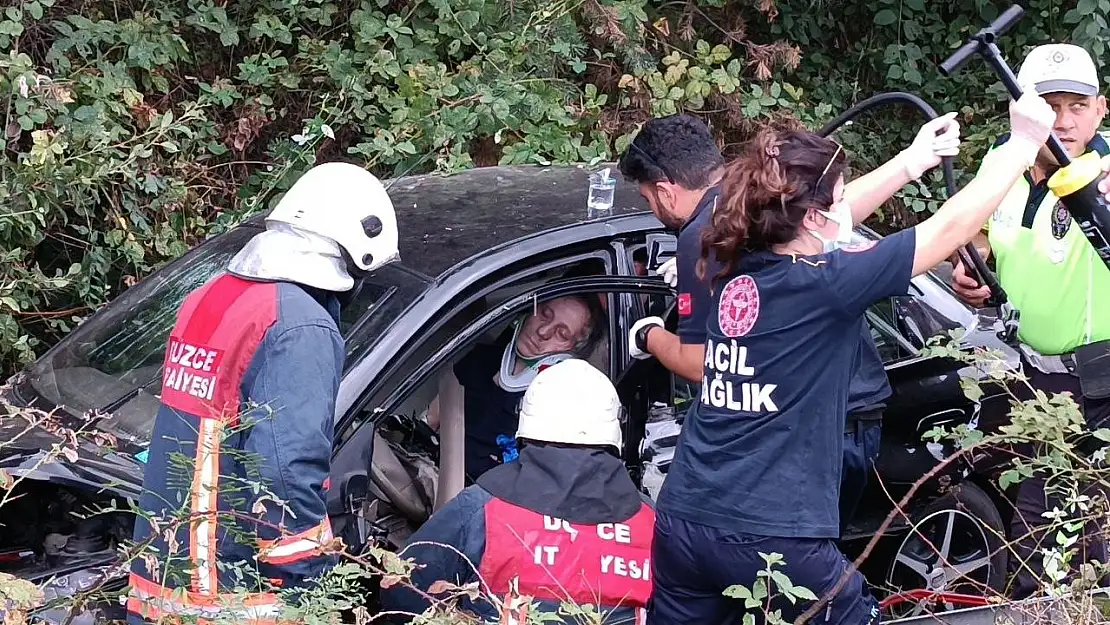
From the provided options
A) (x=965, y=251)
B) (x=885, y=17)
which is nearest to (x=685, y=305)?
(x=965, y=251)

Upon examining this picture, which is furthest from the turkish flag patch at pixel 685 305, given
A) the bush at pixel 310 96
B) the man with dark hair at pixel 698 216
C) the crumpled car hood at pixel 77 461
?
the bush at pixel 310 96

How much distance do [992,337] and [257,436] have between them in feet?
9.36

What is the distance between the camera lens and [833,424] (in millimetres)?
3066

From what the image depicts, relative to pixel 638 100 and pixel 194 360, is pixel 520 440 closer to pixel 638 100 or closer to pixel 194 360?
pixel 194 360

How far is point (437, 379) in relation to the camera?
158 inches

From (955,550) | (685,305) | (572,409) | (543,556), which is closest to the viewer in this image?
(543,556)

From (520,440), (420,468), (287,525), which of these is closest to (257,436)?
(287,525)

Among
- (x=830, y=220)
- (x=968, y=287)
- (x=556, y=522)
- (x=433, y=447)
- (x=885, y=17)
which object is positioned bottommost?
(x=556, y=522)

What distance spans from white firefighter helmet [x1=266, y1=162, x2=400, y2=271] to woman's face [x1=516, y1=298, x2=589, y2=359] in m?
0.85

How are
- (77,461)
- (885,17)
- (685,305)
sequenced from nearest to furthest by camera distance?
1. (77,461)
2. (685,305)
3. (885,17)

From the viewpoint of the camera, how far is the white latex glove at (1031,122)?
3014 mm

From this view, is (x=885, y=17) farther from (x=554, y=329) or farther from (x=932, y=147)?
(x=932, y=147)

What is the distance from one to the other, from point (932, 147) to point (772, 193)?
637 mm

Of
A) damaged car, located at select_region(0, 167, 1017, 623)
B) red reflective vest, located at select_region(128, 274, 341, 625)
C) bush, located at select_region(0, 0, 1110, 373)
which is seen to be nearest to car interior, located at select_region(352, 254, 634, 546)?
damaged car, located at select_region(0, 167, 1017, 623)
